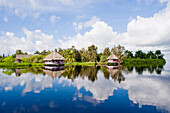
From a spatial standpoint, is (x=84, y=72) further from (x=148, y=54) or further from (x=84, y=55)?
(x=148, y=54)

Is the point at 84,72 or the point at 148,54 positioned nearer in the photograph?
the point at 84,72

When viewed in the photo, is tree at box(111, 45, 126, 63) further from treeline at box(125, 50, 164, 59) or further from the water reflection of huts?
treeline at box(125, 50, 164, 59)

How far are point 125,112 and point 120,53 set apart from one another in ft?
174

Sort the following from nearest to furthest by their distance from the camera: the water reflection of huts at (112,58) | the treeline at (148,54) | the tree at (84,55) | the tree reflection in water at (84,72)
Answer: the tree reflection in water at (84,72) → the water reflection of huts at (112,58) → the tree at (84,55) → the treeline at (148,54)

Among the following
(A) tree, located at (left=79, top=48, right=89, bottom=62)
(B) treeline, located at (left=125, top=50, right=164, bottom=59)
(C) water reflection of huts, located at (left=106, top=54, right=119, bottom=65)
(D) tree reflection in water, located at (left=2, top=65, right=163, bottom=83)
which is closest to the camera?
(D) tree reflection in water, located at (left=2, top=65, right=163, bottom=83)

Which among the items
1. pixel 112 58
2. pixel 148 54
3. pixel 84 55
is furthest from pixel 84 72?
pixel 148 54

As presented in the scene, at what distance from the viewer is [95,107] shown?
6223 mm

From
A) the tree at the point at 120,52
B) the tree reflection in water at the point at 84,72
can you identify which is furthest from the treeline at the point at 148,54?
the tree reflection in water at the point at 84,72

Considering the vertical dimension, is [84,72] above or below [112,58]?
below

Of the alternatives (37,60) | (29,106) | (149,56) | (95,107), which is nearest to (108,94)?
(95,107)

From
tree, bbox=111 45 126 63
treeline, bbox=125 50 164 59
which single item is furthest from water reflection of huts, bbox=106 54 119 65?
treeline, bbox=125 50 164 59

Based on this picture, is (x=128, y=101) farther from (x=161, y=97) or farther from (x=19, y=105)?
(x=19, y=105)

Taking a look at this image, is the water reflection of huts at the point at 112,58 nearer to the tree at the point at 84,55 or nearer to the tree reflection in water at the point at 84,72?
the tree at the point at 84,55

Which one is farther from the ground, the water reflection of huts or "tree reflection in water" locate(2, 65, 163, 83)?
the water reflection of huts
